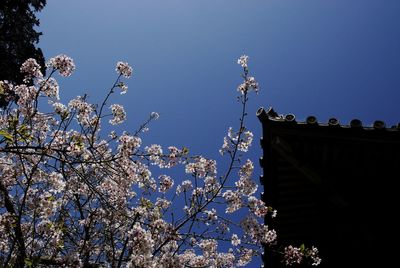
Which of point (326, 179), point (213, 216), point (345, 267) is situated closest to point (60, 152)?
point (213, 216)

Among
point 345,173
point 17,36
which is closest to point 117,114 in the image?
point 345,173

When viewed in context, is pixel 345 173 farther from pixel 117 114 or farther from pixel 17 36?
pixel 17 36

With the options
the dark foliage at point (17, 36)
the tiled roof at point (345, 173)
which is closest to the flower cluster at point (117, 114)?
the tiled roof at point (345, 173)

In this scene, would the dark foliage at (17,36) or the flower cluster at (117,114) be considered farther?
the dark foliage at (17,36)

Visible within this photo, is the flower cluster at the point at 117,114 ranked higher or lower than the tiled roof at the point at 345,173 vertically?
higher

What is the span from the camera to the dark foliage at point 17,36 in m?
12.1

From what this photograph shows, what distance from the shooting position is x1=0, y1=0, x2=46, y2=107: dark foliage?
12.1m

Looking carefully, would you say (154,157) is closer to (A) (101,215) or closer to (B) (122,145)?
(B) (122,145)

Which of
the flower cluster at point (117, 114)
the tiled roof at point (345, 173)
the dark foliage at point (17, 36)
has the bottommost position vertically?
the tiled roof at point (345, 173)

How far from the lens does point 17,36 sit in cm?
1277

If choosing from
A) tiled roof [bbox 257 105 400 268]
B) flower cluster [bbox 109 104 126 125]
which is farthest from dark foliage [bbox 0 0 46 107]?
tiled roof [bbox 257 105 400 268]

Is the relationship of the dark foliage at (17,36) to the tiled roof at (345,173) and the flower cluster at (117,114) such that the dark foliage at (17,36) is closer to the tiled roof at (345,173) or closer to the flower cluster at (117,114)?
the flower cluster at (117,114)

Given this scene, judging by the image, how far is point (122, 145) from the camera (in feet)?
19.4

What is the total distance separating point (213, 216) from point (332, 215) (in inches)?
80.9
